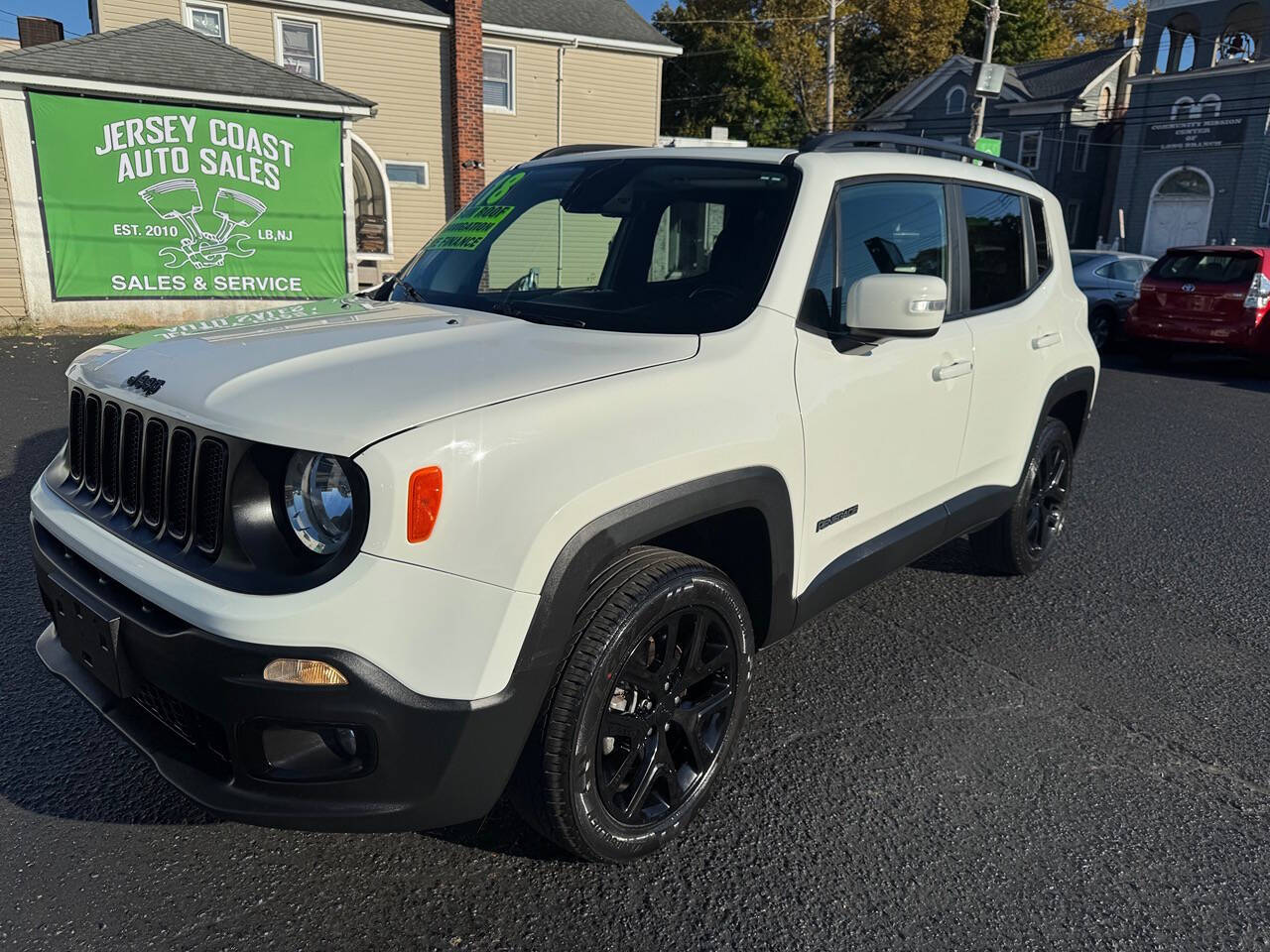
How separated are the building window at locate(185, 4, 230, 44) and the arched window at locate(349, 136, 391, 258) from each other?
3.31m

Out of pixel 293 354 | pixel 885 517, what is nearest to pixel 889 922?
pixel 885 517

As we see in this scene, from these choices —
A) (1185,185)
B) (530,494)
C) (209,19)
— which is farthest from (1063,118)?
(530,494)

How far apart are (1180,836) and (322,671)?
7.90 ft

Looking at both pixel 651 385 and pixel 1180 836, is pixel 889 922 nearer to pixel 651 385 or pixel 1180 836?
pixel 1180 836

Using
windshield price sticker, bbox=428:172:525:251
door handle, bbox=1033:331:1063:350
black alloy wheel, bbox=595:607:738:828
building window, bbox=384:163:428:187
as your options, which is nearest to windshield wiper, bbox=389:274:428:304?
windshield price sticker, bbox=428:172:525:251

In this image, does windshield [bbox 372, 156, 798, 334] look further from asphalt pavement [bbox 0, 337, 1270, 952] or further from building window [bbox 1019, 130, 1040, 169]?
building window [bbox 1019, 130, 1040, 169]

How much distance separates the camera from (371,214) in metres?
19.7

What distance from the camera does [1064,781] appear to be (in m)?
2.99

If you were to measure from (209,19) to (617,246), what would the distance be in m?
19.4

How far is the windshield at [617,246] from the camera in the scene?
2877 millimetres

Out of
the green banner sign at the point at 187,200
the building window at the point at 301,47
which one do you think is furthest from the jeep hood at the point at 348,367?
the building window at the point at 301,47

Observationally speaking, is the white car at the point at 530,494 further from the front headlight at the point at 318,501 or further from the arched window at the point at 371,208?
the arched window at the point at 371,208

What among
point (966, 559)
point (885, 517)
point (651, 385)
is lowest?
point (966, 559)

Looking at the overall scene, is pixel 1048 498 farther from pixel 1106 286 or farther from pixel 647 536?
pixel 1106 286
